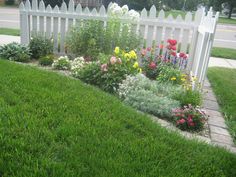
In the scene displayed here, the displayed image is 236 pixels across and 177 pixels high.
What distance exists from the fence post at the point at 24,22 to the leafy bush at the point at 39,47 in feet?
1.63

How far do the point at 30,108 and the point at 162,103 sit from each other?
1.62 m

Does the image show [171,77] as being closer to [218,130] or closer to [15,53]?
[218,130]

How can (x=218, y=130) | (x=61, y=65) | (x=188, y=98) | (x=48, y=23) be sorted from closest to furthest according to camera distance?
(x=218, y=130), (x=188, y=98), (x=61, y=65), (x=48, y=23)

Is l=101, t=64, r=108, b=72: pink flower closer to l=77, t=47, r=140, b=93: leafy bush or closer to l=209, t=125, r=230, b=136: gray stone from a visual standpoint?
l=77, t=47, r=140, b=93: leafy bush

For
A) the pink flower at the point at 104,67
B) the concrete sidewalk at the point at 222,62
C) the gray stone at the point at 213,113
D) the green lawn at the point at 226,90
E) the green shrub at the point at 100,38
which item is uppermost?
the green shrub at the point at 100,38

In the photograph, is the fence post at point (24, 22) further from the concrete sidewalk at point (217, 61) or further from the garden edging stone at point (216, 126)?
the garden edging stone at point (216, 126)

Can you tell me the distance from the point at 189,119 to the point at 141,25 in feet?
9.50

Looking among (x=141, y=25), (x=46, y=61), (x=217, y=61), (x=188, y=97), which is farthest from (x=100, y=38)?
(x=217, y=61)

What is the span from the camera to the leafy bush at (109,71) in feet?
13.8

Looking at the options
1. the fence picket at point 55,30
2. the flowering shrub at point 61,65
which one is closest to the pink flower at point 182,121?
the flowering shrub at point 61,65

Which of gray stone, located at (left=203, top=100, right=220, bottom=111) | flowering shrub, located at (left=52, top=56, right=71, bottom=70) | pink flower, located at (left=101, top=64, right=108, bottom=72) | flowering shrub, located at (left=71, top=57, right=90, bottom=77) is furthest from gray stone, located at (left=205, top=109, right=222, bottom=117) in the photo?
flowering shrub, located at (left=52, top=56, right=71, bottom=70)

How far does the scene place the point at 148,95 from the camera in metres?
3.76

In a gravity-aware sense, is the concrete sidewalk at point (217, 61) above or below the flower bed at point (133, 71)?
below

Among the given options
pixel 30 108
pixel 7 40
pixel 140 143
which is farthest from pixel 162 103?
pixel 7 40
